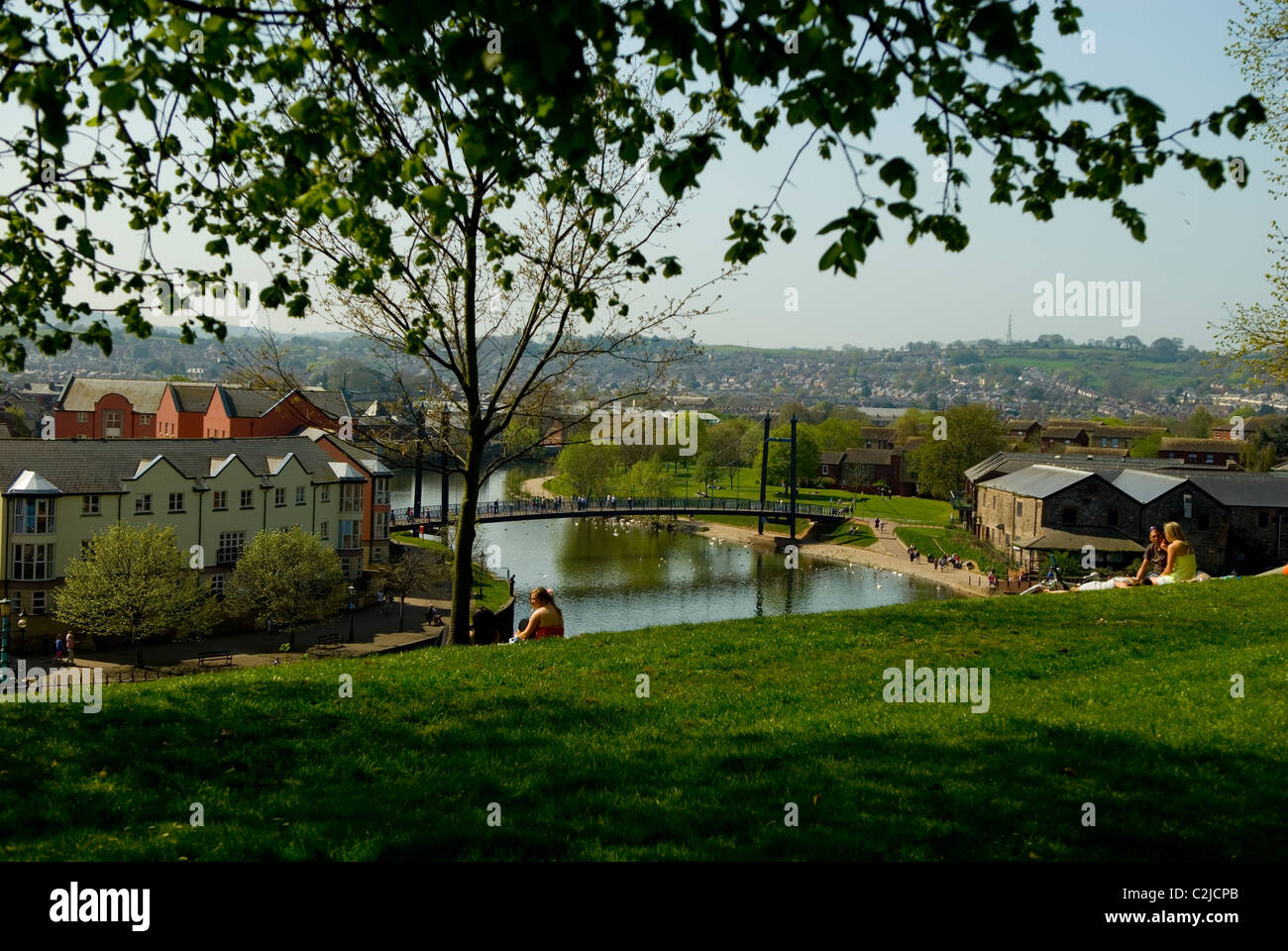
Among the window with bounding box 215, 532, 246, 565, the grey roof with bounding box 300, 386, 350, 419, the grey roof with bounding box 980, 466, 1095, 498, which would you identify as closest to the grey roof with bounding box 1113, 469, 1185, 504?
the grey roof with bounding box 980, 466, 1095, 498

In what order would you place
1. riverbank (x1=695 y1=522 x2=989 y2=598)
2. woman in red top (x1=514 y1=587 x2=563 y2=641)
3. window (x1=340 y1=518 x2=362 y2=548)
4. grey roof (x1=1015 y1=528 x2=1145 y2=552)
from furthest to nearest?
riverbank (x1=695 y1=522 x2=989 y2=598) < grey roof (x1=1015 y1=528 x2=1145 y2=552) < window (x1=340 y1=518 x2=362 y2=548) < woman in red top (x1=514 y1=587 x2=563 y2=641)

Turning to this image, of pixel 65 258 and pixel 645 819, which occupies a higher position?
pixel 65 258

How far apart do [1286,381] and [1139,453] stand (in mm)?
103211

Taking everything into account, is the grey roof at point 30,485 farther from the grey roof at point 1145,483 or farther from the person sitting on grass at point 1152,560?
the grey roof at point 1145,483

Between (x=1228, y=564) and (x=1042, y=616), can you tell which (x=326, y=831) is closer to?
(x=1042, y=616)

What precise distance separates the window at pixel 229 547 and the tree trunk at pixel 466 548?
30311mm

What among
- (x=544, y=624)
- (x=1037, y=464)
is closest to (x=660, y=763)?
(x=544, y=624)

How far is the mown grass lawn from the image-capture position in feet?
16.7

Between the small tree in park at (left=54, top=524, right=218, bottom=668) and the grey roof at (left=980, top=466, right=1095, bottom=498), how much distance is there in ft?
150

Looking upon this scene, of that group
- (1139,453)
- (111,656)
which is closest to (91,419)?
(111,656)

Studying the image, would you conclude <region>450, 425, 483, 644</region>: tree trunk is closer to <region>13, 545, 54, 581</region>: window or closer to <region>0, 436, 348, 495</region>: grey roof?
<region>13, 545, 54, 581</region>: window

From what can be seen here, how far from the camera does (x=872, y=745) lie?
22.2ft

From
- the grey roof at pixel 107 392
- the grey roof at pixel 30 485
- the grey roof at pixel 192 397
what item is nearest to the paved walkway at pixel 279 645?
the grey roof at pixel 30 485

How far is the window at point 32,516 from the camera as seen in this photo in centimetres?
3481
